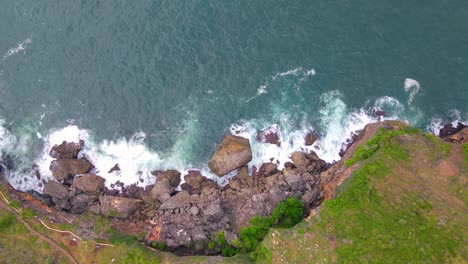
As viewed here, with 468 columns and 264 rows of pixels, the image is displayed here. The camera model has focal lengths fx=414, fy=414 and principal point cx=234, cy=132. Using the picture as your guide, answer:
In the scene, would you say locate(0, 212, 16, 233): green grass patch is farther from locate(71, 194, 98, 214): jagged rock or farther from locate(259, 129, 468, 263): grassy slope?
locate(259, 129, 468, 263): grassy slope

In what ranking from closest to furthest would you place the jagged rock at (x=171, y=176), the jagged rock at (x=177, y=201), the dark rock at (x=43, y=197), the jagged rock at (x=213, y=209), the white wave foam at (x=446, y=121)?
the jagged rock at (x=213, y=209) → the jagged rock at (x=177, y=201) → the dark rock at (x=43, y=197) → the white wave foam at (x=446, y=121) → the jagged rock at (x=171, y=176)

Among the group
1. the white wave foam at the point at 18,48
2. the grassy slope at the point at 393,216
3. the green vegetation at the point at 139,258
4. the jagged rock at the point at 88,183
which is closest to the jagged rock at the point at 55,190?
the jagged rock at the point at 88,183

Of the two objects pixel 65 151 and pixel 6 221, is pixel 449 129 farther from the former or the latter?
pixel 6 221

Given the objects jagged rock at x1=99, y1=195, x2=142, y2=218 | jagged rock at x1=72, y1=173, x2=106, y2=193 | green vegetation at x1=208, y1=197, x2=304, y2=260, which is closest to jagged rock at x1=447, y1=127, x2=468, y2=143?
green vegetation at x1=208, y1=197, x2=304, y2=260

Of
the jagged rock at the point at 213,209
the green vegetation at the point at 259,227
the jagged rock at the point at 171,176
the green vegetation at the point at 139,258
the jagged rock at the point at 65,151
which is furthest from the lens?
the jagged rock at the point at 65,151

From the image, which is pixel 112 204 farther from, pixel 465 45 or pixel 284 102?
pixel 465 45

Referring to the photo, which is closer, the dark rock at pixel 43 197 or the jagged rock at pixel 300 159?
the dark rock at pixel 43 197

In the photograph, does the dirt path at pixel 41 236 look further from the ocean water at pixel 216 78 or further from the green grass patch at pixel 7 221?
the ocean water at pixel 216 78
